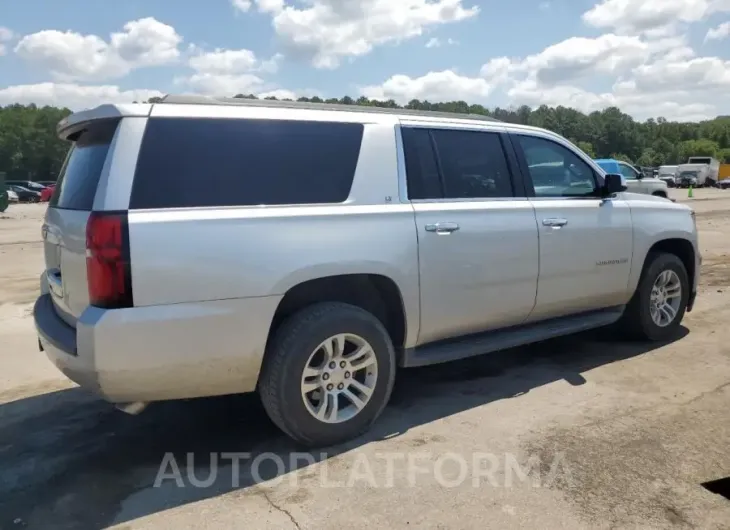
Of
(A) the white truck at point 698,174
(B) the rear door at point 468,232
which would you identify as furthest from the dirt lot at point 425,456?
(A) the white truck at point 698,174

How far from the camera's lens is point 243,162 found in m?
3.51

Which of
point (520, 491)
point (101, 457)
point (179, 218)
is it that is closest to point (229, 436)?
point (101, 457)

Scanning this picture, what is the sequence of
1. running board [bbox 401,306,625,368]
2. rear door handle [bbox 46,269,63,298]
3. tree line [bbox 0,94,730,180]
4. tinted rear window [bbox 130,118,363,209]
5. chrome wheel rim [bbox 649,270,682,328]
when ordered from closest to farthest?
tinted rear window [bbox 130,118,363,209] < rear door handle [bbox 46,269,63,298] < running board [bbox 401,306,625,368] < chrome wheel rim [bbox 649,270,682,328] < tree line [bbox 0,94,730,180]

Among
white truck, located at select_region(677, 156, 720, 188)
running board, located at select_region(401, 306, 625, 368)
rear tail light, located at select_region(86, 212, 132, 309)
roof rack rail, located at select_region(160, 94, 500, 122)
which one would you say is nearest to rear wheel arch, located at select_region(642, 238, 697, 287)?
running board, located at select_region(401, 306, 625, 368)

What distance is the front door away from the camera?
4.75 m

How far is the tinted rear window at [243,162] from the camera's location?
10.7 feet

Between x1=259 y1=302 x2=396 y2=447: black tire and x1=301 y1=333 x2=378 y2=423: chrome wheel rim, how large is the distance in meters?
0.03

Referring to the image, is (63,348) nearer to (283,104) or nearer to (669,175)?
(283,104)

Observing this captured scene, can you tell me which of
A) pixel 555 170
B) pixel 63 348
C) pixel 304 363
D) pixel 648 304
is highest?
pixel 555 170

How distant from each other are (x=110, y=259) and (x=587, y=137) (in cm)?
13104

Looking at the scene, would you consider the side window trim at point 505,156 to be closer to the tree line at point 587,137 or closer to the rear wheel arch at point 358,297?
the rear wheel arch at point 358,297

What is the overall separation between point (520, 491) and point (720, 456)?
4.07 ft

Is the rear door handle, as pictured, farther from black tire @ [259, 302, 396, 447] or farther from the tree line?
the tree line

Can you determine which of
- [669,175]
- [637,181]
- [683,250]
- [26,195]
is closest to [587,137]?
[669,175]
